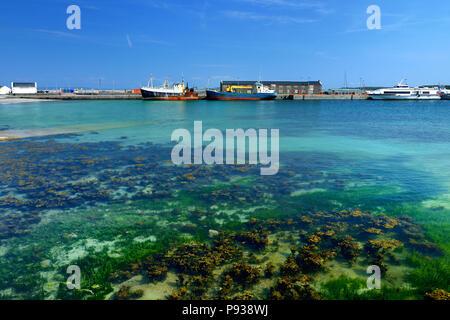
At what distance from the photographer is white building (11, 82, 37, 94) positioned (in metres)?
106

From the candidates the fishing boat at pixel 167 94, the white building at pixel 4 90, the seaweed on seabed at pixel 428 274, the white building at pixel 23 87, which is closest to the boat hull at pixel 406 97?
the fishing boat at pixel 167 94

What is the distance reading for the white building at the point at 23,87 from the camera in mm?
106312

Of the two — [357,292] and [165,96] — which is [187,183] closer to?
[357,292]

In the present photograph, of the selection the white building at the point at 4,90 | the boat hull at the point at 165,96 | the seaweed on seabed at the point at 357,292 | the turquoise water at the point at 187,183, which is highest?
the white building at the point at 4,90

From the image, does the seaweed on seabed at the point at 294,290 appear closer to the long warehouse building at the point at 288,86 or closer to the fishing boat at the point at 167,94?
the fishing boat at the point at 167,94

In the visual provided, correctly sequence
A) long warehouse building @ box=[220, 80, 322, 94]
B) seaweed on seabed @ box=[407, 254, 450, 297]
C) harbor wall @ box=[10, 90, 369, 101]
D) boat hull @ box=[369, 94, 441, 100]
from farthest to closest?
long warehouse building @ box=[220, 80, 322, 94] → boat hull @ box=[369, 94, 441, 100] → harbor wall @ box=[10, 90, 369, 101] → seaweed on seabed @ box=[407, 254, 450, 297]

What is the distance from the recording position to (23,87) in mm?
108000

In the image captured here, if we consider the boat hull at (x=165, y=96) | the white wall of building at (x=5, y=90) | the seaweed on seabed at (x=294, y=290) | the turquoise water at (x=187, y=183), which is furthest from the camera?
the white wall of building at (x=5, y=90)

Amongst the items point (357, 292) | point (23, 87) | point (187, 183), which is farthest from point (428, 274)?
point (23, 87)

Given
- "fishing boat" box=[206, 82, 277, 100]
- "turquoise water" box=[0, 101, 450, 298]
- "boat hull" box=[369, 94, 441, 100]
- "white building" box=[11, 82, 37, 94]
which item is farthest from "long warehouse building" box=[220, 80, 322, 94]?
"turquoise water" box=[0, 101, 450, 298]

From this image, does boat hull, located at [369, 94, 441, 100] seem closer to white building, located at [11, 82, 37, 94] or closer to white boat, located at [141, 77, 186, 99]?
white boat, located at [141, 77, 186, 99]
